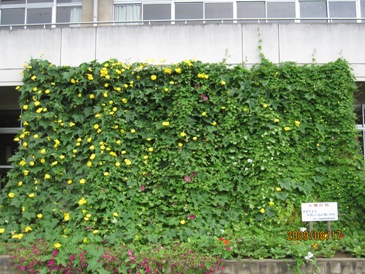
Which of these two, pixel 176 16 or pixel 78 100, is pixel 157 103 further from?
pixel 176 16

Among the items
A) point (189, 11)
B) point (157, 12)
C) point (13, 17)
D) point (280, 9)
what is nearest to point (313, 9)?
point (280, 9)

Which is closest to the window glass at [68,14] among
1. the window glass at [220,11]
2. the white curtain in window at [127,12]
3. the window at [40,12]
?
the window at [40,12]

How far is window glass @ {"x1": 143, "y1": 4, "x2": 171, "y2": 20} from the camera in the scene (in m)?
9.30

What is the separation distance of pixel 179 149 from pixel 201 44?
7.37ft

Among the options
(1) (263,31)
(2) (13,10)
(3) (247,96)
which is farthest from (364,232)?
(2) (13,10)

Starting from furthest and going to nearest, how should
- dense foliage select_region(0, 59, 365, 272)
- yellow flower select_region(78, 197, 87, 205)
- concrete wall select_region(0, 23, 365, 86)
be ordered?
concrete wall select_region(0, 23, 365, 86) < dense foliage select_region(0, 59, 365, 272) < yellow flower select_region(78, 197, 87, 205)

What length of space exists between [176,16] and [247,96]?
368cm

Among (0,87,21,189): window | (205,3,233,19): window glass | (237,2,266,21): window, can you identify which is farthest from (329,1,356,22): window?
(0,87,21,189): window

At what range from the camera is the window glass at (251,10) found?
9195 mm

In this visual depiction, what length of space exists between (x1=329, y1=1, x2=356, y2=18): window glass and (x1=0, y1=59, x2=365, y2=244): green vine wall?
2.95 metres

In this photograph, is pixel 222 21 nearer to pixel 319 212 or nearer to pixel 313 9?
pixel 313 9

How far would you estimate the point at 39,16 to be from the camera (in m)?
9.64

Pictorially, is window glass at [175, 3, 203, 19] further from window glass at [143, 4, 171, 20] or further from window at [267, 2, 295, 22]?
window at [267, 2, 295, 22]

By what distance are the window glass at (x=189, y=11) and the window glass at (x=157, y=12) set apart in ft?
0.77
